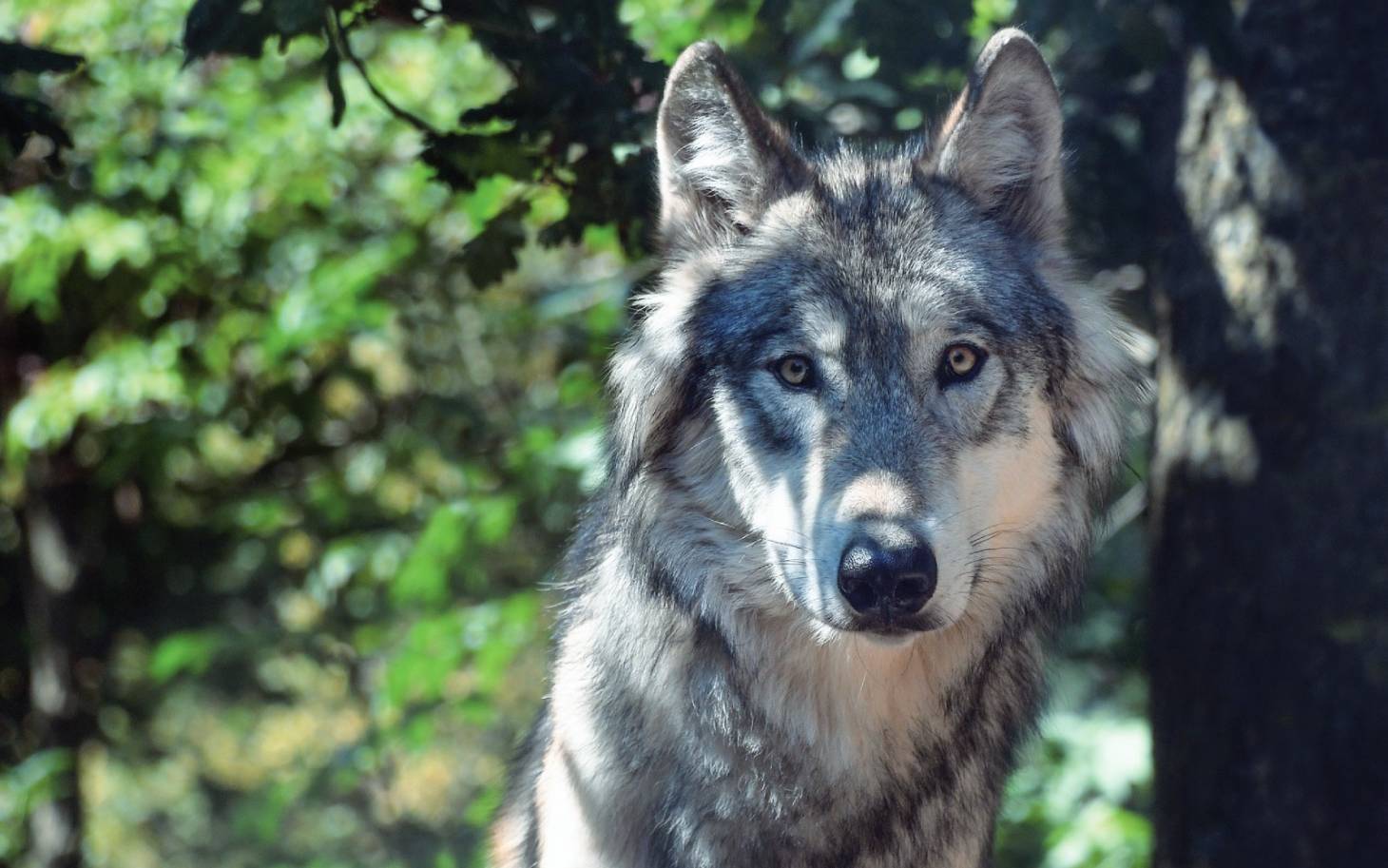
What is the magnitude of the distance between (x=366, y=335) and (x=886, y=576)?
14.5 ft

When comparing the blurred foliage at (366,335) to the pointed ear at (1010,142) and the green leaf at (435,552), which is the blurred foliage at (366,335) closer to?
the green leaf at (435,552)

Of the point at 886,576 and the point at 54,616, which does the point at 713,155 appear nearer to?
the point at 886,576

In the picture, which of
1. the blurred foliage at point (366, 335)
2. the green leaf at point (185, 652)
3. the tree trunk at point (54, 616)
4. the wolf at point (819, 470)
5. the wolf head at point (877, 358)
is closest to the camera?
the wolf head at point (877, 358)

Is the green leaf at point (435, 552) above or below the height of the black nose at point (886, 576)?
below

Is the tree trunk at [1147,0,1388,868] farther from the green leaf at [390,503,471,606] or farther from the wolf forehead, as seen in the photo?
the green leaf at [390,503,471,606]

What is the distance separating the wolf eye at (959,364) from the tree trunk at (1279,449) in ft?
4.10

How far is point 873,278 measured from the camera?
2.77 m

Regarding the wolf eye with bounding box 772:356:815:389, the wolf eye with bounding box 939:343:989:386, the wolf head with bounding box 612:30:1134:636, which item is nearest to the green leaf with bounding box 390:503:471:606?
the wolf head with bounding box 612:30:1134:636

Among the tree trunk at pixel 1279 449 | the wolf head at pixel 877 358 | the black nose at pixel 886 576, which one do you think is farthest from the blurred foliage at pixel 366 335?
the black nose at pixel 886 576

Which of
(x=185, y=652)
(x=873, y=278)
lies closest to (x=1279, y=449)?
(x=873, y=278)

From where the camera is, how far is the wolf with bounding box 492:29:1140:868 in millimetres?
2707

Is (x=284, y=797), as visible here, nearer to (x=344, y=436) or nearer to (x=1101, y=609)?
(x=344, y=436)

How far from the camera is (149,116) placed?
5832 millimetres

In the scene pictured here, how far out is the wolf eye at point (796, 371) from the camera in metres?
2.73
